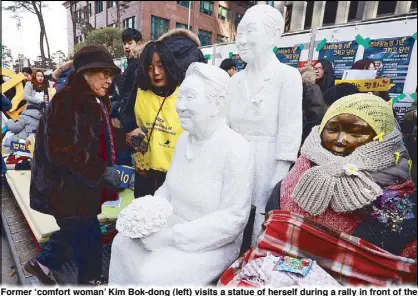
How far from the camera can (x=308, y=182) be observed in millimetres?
1377

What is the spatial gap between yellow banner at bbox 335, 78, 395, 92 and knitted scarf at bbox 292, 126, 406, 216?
123cm

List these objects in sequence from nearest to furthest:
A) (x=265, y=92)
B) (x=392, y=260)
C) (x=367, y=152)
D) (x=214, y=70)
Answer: (x=392, y=260), (x=367, y=152), (x=214, y=70), (x=265, y=92)

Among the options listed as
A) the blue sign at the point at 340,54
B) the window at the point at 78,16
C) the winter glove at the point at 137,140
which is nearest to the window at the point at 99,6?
the window at the point at 78,16

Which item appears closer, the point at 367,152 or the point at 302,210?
the point at 367,152

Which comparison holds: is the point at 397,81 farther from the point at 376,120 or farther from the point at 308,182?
the point at 308,182

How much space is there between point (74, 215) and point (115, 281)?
28.8 inches

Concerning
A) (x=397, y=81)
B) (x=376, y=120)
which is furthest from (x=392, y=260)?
(x=397, y=81)

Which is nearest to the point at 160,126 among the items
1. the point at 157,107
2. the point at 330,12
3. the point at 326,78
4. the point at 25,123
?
the point at 157,107

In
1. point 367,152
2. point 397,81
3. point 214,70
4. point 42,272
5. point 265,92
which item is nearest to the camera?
point 367,152

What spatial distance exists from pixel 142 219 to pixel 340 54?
3.11 m

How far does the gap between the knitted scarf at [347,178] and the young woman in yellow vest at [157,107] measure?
108cm

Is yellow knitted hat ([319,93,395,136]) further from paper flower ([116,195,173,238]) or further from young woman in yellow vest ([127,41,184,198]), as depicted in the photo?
young woman in yellow vest ([127,41,184,198])

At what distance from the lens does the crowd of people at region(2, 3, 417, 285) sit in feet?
4.21

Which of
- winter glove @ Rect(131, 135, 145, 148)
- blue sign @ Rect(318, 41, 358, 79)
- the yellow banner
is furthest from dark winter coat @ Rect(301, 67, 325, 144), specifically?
winter glove @ Rect(131, 135, 145, 148)
